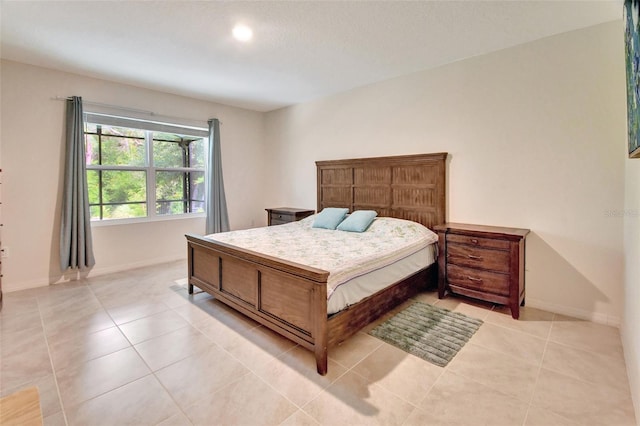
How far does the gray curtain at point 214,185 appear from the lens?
5.03 metres

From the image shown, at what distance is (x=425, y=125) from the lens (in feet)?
12.1

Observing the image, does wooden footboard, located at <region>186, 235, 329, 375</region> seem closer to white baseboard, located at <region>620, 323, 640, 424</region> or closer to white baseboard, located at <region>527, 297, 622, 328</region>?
white baseboard, located at <region>620, 323, 640, 424</region>

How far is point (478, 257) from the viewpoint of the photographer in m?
2.94

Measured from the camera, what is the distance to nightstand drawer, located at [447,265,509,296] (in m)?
2.82

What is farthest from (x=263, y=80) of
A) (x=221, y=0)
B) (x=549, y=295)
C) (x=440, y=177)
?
(x=549, y=295)

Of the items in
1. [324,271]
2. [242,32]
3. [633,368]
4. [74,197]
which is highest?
[242,32]

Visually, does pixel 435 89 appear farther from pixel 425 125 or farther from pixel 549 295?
pixel 549 295

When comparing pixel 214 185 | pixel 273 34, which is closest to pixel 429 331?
pixel 273 34

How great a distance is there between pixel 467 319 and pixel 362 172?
2.28 metres

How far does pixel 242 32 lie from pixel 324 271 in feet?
7.45

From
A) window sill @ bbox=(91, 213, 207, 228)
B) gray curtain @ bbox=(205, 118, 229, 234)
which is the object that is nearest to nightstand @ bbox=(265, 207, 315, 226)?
gray curtain @ bbox=(205, 118, 229, 234)

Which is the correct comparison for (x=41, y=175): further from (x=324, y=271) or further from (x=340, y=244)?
(x=324, y=271)

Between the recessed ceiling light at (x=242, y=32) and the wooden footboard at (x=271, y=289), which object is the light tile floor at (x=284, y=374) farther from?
the recessed ceiling light at (x=242, y=32)

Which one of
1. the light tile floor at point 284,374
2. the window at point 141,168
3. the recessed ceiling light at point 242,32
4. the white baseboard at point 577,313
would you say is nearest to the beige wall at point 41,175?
the window at point 141,168
